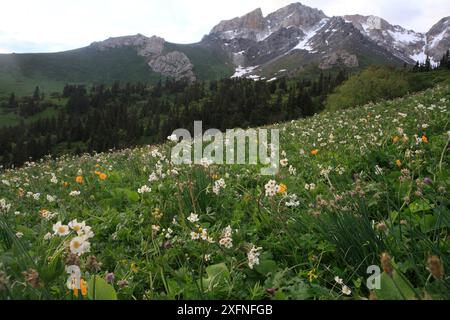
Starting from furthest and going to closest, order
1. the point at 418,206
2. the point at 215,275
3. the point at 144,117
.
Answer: the point at 144,117, the point at 418,206, the point at 215,275

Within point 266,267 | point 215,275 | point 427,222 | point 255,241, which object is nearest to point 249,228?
point 255,241

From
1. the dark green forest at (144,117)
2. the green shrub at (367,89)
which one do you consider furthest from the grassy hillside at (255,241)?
the dark green forest at (144,117)

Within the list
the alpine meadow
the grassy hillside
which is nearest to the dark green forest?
the alpine meadow

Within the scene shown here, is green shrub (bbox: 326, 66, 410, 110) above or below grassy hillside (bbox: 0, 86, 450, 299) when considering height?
above

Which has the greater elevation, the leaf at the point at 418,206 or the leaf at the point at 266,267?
the leaf at the point at 418,206

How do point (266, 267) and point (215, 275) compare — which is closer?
point (215, 275)

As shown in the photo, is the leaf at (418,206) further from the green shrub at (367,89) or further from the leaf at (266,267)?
the green shrub at (367,89)

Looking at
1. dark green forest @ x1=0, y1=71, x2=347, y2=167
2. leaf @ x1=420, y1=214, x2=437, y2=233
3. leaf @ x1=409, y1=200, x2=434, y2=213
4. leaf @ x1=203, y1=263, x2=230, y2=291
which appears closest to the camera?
leaf @ x1=203, y1=263, x2=230, y2=291

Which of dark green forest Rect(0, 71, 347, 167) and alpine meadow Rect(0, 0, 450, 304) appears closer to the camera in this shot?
alpine meadow Rect(0, 0, 450, 304)

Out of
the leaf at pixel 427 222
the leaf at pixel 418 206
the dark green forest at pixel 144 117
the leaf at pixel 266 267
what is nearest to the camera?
the leaf at pixel 266 267

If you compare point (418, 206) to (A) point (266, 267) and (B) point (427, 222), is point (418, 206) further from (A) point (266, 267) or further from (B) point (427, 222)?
(A) point (266, 267)

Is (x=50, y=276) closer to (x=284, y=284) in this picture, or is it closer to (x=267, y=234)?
(x=284, y=284)

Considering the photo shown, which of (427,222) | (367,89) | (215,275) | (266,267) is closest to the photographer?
(215,275)

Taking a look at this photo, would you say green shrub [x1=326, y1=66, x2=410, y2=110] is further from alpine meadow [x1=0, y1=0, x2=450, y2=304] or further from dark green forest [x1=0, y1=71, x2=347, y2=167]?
alpine meadow [x1=0, y1=0, x2=450, y2=304]
